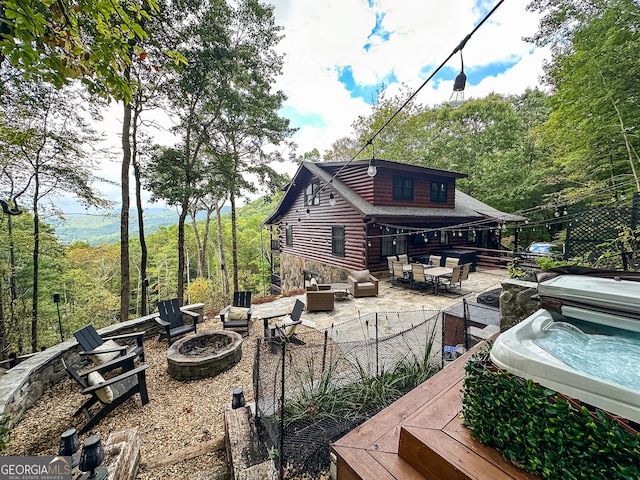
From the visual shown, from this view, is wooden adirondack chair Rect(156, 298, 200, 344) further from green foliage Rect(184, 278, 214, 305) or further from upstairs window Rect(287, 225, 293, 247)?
green foliage Rect(184, 278, 214, 305)

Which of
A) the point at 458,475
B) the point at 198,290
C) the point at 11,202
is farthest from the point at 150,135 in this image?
the point at 198,290

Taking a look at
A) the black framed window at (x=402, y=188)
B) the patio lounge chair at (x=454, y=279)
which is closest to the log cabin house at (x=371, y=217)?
the black framed window at (x=402, y=188)

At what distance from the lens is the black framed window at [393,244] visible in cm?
1007

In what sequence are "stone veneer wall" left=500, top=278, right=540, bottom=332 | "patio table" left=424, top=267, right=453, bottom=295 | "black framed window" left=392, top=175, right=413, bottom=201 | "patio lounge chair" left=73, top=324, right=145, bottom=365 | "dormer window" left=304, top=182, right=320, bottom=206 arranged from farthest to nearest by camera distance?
"dormer window" left=304, top=182, right=320, bottom=206 < "black framed window" left=392, top=175, right=413, bottom=201 < "patio table" left=424, top=267, right=453, bottom=295 < "patio lounge chair" left=73, top=324, right=145, bottom=365 < "stone veneer wall" left=500, top=278, right=540, bottom=332

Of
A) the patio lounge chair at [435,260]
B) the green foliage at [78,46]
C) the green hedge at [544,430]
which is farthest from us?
the patio lounge chair at [435,260]

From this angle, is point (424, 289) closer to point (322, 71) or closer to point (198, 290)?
point (322, 71)

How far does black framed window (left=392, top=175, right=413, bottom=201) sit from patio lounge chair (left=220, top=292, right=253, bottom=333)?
7755 mm

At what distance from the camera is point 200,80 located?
6.94 metres

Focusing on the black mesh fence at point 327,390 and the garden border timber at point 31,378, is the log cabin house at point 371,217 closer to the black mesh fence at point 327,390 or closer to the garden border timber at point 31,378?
the black mesh fence at point 327,390

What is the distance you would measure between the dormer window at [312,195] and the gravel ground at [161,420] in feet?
28.9

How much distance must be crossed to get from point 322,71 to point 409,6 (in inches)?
373

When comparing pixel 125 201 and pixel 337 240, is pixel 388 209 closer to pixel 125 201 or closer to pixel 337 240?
pixel 337 240

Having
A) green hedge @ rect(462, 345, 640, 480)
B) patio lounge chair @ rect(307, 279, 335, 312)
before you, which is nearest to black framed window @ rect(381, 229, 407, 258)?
patio lounge chair @ rect(307, 279, 335, 312)

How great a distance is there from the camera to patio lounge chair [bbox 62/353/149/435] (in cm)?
290
